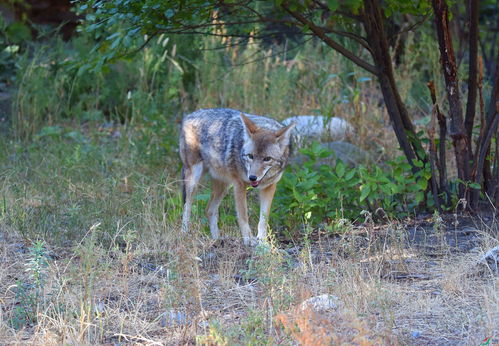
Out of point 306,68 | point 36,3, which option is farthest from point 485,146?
point 36,3

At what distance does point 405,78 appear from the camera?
34.5ft

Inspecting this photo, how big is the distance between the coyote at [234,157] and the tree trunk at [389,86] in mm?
1051

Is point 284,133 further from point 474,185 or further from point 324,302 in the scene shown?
point 324,302

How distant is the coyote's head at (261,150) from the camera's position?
654cm

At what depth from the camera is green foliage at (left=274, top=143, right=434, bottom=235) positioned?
667cm

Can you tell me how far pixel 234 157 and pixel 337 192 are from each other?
3.29ft

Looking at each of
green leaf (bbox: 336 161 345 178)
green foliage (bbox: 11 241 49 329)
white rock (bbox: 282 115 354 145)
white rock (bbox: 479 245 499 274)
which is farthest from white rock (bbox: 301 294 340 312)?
white rock (bbox: 282 115 354 145)

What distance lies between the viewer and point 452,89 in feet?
22.0

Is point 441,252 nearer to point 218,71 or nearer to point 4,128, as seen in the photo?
point 218,71

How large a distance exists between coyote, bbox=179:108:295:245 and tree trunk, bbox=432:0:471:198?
4.86ft

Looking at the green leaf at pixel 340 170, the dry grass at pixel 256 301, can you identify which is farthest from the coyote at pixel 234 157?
the dry grass at pixel 256 301

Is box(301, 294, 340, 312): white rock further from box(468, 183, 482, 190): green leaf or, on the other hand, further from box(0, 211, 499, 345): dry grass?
box(468, 183, 482, 190): green leaf

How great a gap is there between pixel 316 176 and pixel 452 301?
8.01 feet

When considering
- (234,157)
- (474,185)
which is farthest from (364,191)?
(234,157)
